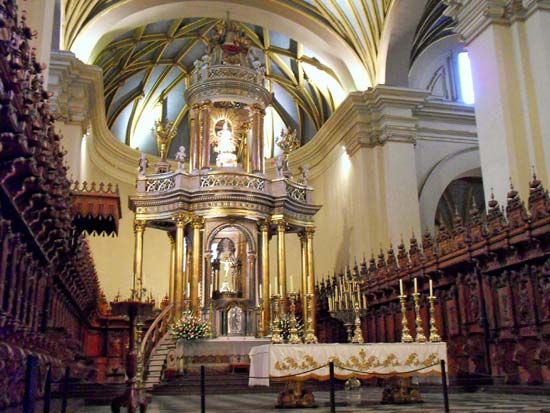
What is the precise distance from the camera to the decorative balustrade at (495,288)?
840cm

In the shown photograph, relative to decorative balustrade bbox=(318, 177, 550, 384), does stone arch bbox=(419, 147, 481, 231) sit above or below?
above

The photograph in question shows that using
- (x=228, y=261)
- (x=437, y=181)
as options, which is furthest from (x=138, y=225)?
(x=437, y=181)

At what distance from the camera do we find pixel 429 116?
697 inches

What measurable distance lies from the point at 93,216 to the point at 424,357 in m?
5.41

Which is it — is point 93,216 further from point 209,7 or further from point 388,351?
point 209,7

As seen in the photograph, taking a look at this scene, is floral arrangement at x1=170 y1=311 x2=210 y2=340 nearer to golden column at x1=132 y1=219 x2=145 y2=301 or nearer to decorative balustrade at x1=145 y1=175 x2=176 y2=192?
golden column at x1=132 y1=219 x2=145 y2=301

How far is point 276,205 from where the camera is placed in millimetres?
15133

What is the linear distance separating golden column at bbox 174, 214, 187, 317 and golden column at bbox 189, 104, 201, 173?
1772 millimetres

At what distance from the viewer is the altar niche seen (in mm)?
14375

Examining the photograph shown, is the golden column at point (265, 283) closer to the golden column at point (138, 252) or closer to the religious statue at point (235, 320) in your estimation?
the religious statue at point (235, 320)

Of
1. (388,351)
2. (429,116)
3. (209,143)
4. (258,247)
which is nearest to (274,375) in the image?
(388,351)

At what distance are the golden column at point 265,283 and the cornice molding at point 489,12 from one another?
627cm

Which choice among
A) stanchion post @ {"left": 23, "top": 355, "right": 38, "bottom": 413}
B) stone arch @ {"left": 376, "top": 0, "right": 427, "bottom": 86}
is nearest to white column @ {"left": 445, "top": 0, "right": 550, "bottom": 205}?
stone arch @ {"left": 376, "top": 0, "right": 427, "bottom": 86}

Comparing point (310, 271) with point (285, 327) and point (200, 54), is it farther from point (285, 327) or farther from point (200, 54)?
point (200, 54)
